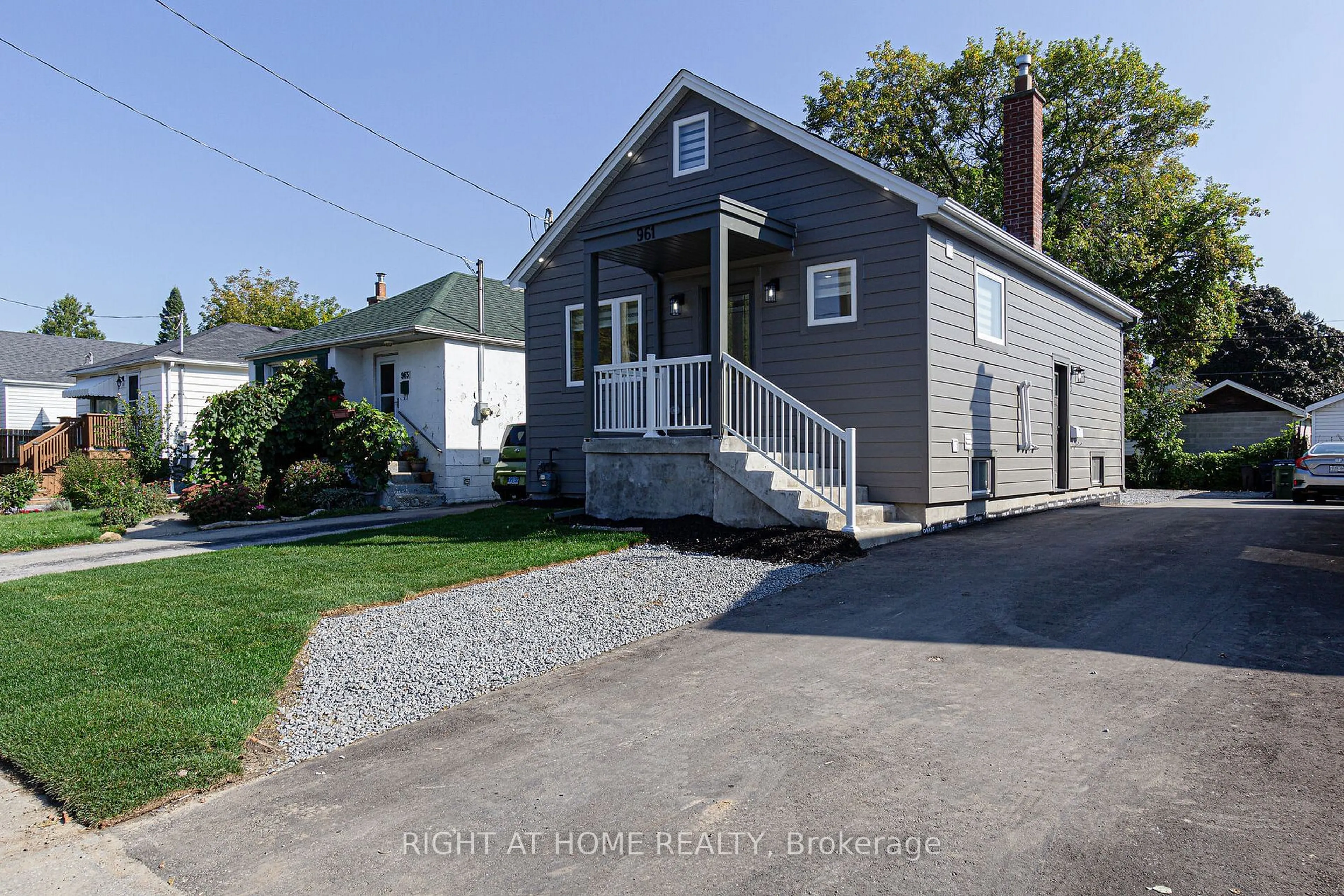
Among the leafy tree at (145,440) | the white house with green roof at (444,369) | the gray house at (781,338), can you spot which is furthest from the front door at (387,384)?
the gray house at (781,338)

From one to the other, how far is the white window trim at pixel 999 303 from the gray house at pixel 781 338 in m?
0.05

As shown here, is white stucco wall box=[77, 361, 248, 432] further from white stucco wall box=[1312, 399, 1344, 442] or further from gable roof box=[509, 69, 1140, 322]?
white stucco wall box=[1312, 399, 1344, 442]

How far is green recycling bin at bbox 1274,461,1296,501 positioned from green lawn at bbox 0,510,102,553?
79.5 feet

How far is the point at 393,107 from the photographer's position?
16531mm

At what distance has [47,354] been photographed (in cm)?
3438

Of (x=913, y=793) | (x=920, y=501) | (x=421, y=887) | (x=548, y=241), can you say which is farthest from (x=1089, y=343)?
(x=421, y=887)

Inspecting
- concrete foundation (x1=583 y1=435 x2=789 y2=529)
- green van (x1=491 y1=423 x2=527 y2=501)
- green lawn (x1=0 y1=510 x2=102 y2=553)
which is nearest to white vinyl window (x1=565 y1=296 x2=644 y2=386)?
green van (x1=491 y1=423 x2=527 y2=501)

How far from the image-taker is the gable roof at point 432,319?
1814cm

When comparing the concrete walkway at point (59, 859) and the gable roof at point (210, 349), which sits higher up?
the gable roof at point (210, 349)

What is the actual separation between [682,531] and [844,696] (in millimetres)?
5255

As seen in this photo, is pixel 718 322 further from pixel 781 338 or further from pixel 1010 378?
pixel 1010 378

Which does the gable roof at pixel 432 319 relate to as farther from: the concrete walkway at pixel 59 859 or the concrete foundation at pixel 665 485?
the concrete walkway at pixel 59 859

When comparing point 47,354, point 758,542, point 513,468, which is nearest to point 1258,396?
point 513,468

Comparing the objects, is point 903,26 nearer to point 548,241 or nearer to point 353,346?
point 548,241
